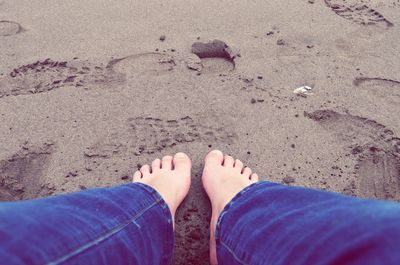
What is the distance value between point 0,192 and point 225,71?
998 millimetres

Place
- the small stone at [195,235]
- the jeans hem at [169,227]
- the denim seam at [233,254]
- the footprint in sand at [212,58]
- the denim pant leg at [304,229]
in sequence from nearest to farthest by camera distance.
→ 1. the denim pant leg at [304,229]
2. the denim seam at [233,254]
3. the jeans hem at [169,227]
4. the small stone at [195,235]
5. the footprint in sand at [212,58]

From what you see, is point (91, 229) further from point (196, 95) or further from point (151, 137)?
point (196, 95)

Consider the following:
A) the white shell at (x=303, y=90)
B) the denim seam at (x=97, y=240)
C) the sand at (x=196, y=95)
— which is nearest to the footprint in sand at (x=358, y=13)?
the sand at (x=196, y=95)

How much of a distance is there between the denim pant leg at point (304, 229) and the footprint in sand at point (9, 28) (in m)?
1.47

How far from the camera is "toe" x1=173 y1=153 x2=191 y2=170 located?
1399 mm

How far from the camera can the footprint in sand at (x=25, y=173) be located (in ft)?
4.33

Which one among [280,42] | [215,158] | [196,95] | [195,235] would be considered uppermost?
[280,42]

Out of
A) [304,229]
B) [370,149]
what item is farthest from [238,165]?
[304,229]

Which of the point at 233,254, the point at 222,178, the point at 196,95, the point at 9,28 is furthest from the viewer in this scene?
the point at 9,28

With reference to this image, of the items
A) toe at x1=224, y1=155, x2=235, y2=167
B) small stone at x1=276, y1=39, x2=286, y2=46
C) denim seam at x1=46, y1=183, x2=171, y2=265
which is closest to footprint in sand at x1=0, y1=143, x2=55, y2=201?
denim seam at x1=46, y1=183, x2=171, y2=265

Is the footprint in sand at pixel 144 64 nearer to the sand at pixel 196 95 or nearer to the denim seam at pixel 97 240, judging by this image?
the sand at pixel 196 95

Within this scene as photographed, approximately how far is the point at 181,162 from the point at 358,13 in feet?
4.43

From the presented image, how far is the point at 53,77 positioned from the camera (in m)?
1.72

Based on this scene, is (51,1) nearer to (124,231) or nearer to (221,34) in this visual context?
(221,34)
